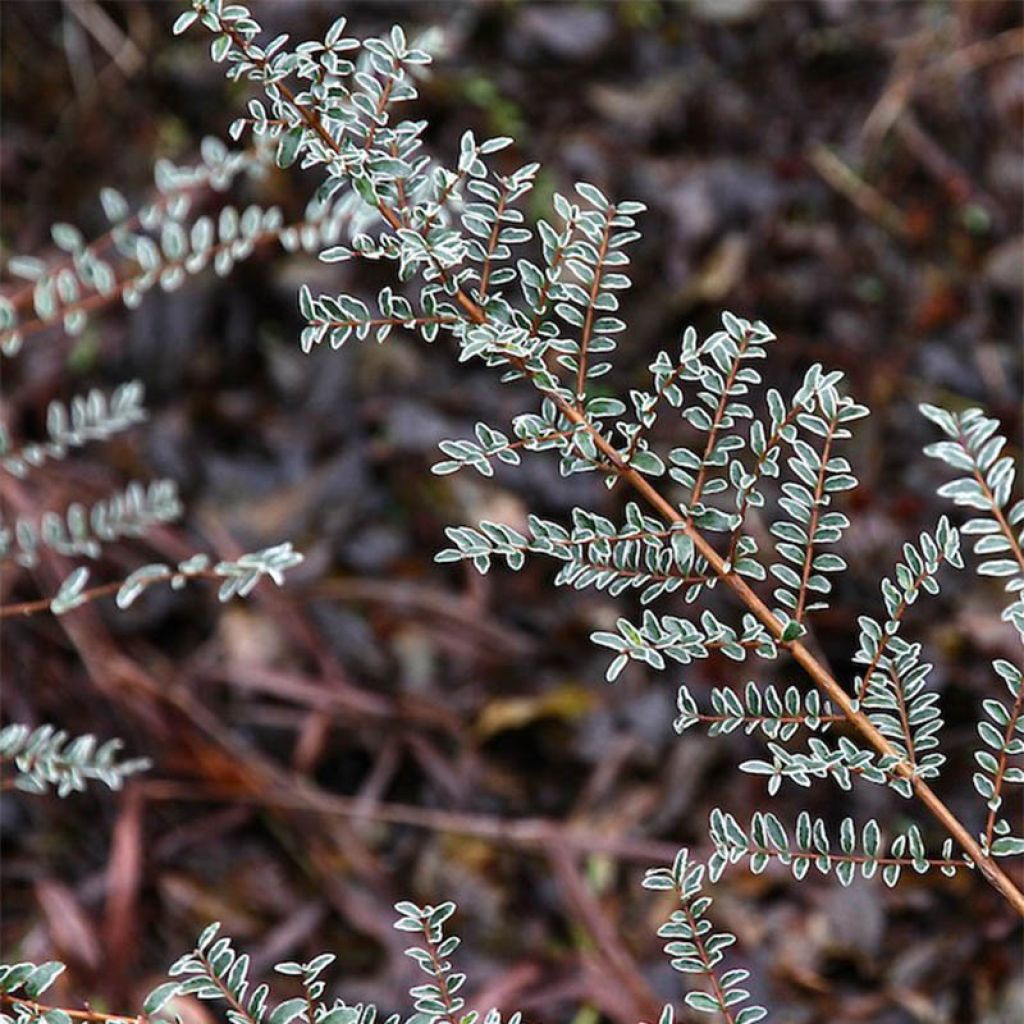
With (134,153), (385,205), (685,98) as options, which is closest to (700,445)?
(685,98)

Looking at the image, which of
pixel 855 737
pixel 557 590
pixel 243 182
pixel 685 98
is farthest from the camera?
pixel 685 98

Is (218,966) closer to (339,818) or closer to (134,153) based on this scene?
(339,818)

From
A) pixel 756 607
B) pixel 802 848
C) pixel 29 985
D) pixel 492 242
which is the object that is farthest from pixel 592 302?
pixel 29 985

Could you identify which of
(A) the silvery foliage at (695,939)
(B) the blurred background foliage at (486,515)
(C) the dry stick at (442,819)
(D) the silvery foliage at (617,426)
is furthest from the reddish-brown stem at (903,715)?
(C) the dry stick at (442,819)

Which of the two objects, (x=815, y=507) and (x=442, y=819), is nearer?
(x=815, y=507)

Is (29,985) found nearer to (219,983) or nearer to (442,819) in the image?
(219,983)

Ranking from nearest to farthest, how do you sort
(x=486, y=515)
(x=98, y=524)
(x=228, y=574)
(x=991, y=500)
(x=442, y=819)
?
(x=991, y=500) → (x=228, y=574) → (x=98, y=524) → (x=442, y=819) → (x=486, y=515)

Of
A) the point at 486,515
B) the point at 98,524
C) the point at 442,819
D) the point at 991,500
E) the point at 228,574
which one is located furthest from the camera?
the point at 486,515

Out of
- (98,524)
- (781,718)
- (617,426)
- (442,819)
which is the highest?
(617,426)
